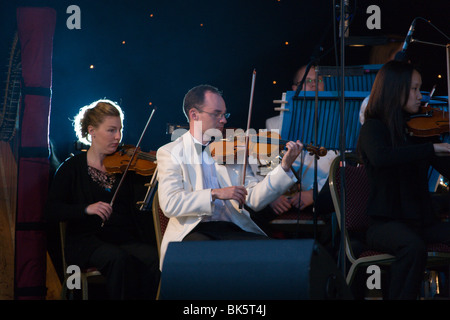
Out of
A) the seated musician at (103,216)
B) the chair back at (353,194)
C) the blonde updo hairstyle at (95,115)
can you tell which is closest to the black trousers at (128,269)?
the seated musician at (103,216)

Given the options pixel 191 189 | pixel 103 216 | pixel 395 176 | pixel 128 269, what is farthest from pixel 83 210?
pixel 395 176

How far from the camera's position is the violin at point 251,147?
284 cm

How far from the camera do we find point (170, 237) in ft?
8.59

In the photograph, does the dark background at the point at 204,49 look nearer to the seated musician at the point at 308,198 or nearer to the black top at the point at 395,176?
the seated musician at the point at 308,198

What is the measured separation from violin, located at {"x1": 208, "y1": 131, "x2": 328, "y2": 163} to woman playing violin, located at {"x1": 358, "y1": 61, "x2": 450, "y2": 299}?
355 mm

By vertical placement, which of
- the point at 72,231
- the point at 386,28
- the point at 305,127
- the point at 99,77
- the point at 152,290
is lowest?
the point at 152,290

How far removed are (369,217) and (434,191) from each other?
0.84 m

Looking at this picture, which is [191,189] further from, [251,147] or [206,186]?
[251,147]

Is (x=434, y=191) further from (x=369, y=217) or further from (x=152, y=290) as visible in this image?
(x=152, y=290)

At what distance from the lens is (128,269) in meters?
2.84

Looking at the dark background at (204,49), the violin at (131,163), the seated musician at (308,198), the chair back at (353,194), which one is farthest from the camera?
the dark background at (204,49)

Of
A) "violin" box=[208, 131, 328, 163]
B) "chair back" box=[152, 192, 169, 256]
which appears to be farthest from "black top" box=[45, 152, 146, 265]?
"violin" box=[208, 131, 328, 163]

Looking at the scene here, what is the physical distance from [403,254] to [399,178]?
13.7 inches

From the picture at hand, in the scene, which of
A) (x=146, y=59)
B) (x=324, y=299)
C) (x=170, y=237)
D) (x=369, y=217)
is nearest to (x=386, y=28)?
(x=146, y=59)
